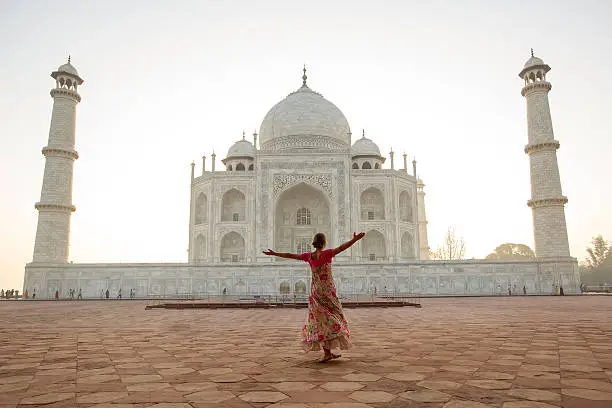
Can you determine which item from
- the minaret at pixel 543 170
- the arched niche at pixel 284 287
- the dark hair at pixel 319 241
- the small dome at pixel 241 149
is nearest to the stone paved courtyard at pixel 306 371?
the dark hair at pixel 319 241

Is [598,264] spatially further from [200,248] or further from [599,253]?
[200,248]

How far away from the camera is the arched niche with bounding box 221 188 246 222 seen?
1238 inches

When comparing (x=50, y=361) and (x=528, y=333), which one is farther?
(x=528, y=333)

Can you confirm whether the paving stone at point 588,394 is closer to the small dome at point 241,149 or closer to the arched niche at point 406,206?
the arched niche at point 406,206

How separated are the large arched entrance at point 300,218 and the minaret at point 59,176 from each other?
12211 millimetres

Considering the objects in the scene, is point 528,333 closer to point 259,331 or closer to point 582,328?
point 582,328

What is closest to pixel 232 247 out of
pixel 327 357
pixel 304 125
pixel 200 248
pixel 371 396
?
pixel 200 248

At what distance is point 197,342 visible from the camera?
17.3 feet

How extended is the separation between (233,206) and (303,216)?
15.5ft

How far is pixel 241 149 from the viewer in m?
35.0

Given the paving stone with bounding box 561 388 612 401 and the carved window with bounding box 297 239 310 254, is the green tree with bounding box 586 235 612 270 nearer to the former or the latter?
the carved window with bounding box 297 239 310 254

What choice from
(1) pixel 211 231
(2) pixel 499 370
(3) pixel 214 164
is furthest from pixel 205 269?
(2) pixel 499 370

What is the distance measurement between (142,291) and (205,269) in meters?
3.23

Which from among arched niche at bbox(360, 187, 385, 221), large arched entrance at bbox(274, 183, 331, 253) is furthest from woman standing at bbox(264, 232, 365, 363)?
arched niche at bbox(360, 187, 385, 221)
